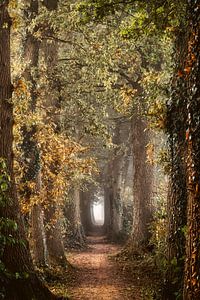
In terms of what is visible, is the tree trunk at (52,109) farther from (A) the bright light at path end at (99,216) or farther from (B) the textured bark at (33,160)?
(A) the bright light at path end at (99,216)

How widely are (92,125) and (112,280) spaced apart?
610cm

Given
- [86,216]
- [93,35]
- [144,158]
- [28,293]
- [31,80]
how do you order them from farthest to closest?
[86,216]
[144,158]
[93,35]
[31,80]
[28,293]

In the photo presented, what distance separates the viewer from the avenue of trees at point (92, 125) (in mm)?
7516

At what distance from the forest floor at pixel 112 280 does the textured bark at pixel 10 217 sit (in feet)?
7.41

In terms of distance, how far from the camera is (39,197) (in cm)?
1180

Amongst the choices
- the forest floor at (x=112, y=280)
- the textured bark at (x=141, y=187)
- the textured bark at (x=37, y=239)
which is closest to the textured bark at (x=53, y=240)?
the forest floor at (x=112, y=280)

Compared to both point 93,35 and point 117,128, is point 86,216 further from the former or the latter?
point 93,35

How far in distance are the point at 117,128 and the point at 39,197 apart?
645 inches

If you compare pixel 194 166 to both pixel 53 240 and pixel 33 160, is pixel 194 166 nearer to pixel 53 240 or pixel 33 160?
pixel 33 160

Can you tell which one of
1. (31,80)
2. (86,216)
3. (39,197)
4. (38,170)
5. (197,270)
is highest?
(31,80)

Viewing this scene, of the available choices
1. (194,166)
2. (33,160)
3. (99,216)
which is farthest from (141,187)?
(99,216)

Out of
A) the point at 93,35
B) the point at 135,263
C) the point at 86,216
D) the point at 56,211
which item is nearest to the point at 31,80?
the point at 93,35

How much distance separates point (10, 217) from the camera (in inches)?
316

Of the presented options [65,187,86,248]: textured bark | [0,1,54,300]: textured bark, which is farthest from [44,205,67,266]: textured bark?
[65,187,86,248]: textured bark
